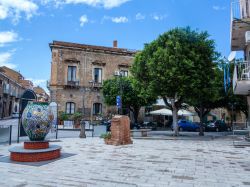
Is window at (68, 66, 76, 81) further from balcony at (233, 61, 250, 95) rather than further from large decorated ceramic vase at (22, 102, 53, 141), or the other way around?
large decorated ceramic vase at (22, 102, 53, 141)

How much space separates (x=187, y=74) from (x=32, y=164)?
11.6m

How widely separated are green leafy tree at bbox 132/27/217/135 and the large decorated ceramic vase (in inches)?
371

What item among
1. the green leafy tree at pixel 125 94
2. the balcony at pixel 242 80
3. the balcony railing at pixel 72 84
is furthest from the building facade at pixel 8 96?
the balcony at pixel 242 80

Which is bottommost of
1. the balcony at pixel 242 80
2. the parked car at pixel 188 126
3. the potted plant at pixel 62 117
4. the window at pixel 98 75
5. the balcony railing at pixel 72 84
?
the parked car at pixel 188 126

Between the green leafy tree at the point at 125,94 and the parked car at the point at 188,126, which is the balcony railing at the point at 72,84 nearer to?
the green leafy tree at the point at 125,94

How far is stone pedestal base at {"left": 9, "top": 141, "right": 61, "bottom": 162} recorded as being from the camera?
7.46 m

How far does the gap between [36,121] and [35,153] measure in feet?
3.45

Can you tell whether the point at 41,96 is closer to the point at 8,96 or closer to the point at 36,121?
the point at 36,121

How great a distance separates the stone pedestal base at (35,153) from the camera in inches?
294

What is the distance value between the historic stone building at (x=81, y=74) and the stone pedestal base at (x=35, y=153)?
23399 mm

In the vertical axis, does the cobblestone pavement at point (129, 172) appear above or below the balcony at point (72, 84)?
below

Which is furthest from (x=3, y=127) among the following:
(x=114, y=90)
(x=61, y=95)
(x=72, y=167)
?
(x=61, y=95)

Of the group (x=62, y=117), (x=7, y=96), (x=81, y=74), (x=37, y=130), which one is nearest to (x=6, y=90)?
(x=7, y=96)

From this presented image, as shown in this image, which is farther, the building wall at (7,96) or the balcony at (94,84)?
the building wall at (7,96)
